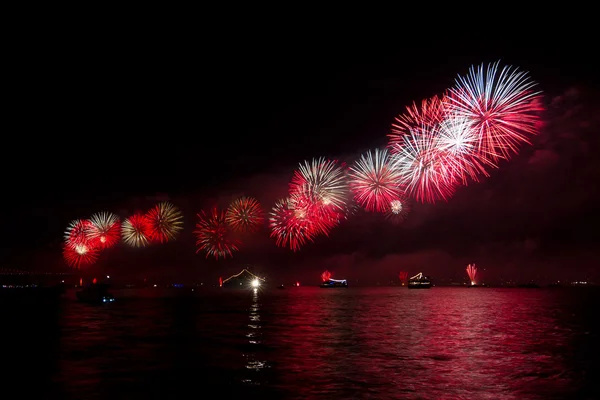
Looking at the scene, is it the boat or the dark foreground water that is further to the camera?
the boat

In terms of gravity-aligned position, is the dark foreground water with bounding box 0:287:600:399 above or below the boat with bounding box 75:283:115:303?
below

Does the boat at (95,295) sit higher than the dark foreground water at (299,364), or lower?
higher

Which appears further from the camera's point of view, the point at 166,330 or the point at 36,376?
the point at 166,330

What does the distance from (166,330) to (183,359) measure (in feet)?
68.7

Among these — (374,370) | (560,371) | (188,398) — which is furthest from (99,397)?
(560,371)

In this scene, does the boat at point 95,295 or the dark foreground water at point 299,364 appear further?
the boat at point 95,295

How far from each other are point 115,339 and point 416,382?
1061 inches

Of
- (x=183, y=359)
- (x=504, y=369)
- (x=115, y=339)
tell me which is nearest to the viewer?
(x=504, y=369)

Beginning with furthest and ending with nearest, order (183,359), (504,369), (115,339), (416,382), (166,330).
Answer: (166,330)
(115,339)
(183,359)
(504,369)
(416,382)

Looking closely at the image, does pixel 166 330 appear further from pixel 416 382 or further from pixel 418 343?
pixel 416 382

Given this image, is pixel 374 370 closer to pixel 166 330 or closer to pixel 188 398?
pixel 188 398

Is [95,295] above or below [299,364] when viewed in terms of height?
above

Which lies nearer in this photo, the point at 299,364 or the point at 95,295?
the point at 299,364

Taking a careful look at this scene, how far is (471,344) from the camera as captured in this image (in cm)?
3959
